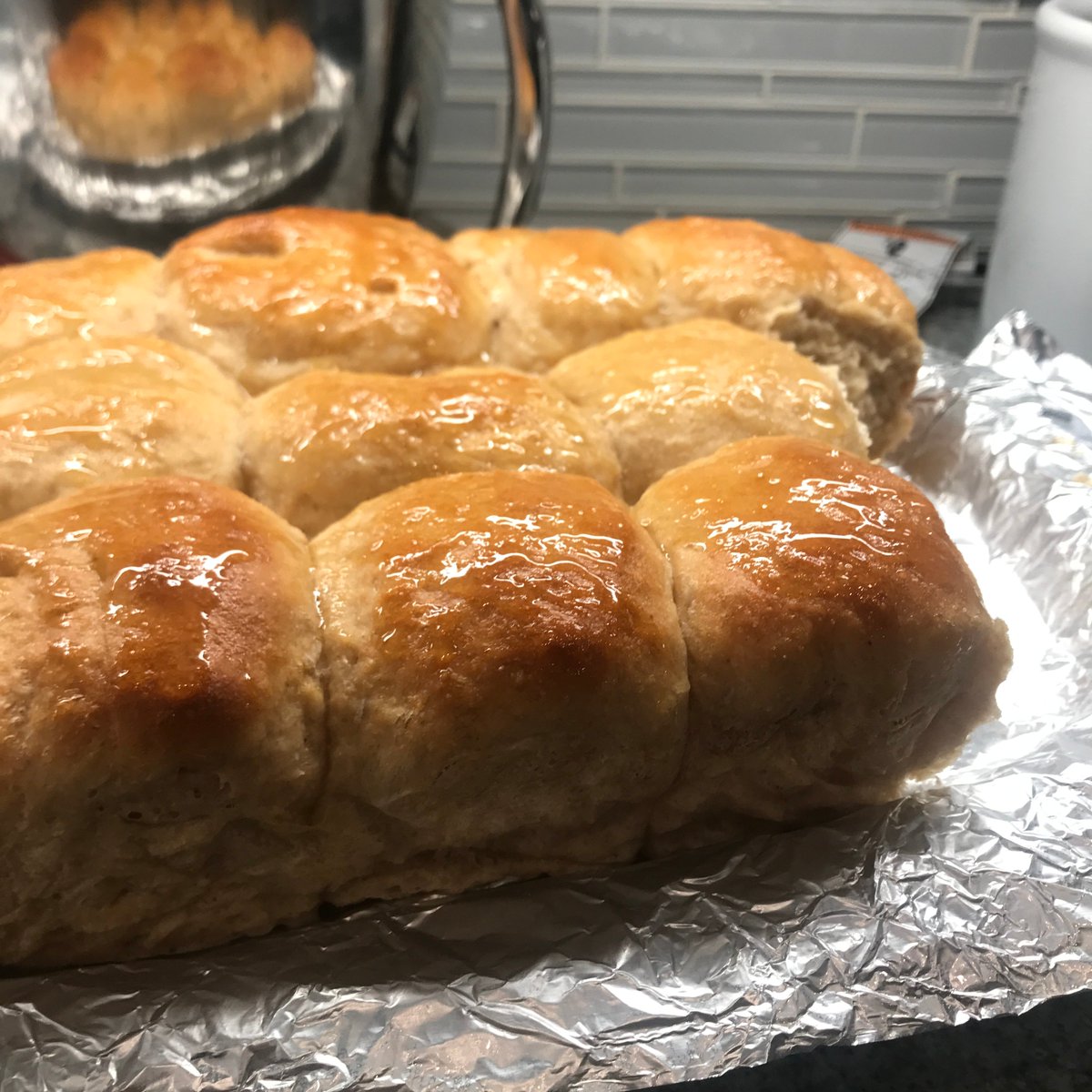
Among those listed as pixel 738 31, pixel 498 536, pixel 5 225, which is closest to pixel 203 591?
pixel 498 536

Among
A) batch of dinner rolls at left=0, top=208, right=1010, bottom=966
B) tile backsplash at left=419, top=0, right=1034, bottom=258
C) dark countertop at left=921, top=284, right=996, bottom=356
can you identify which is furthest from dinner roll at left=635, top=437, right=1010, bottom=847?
tile backsplash at left=419, top=0, right=1034, bottom=258

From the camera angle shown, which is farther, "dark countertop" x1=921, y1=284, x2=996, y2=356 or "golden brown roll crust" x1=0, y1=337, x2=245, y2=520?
"dark countertop" x1=921, y1=284, x2=996, y2=356

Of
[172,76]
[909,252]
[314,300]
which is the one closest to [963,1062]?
[314,300]

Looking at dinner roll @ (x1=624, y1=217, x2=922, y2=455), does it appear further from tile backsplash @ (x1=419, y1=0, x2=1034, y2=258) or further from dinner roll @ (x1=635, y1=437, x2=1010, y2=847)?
tile backsplash @ (x1=419, y1=0, x2=1034, y2=258)

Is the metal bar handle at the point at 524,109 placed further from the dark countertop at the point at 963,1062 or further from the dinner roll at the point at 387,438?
the dark countertop at the point at 963,1062

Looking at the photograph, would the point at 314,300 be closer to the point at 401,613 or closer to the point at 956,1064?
the point at 401,613

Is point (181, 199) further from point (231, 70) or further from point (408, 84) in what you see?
point (408, 84)
